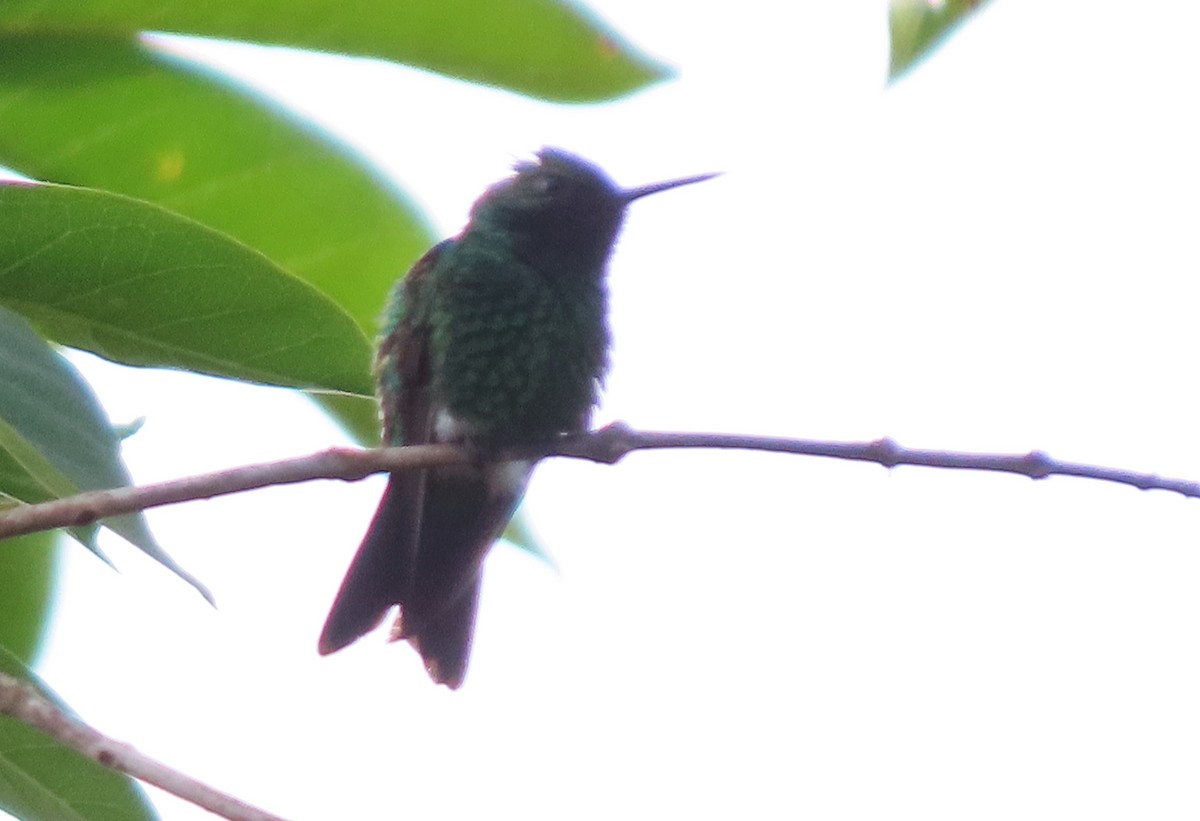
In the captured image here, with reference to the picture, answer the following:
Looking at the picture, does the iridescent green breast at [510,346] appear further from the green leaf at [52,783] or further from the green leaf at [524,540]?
the green leaf at [52,783]

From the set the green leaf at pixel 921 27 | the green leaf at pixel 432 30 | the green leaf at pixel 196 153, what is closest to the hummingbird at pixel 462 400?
the green leaf at pixel 196 153

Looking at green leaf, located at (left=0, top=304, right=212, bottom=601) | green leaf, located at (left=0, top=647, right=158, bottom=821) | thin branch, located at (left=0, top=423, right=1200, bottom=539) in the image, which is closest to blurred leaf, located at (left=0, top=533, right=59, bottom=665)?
green leaf, located at (left=0, top=647, right=158, bottom=821)

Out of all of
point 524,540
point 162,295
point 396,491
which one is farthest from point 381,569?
point 162,295

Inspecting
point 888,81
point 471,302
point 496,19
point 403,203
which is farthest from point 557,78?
point 471,302

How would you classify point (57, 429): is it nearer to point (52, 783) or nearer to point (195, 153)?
point (52, 783)

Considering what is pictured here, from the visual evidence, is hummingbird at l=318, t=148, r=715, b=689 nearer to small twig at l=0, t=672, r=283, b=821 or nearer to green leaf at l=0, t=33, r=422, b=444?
green leaf at l=0, t=33, r=422, b=444
